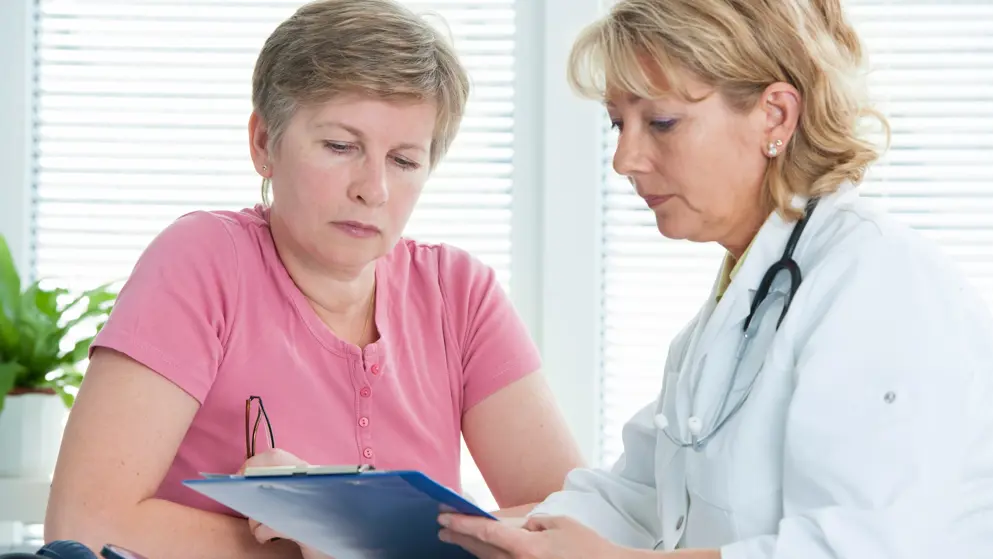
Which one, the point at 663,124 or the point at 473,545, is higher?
the point at 663,124

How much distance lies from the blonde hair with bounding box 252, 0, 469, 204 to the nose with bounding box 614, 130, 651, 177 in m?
0.39

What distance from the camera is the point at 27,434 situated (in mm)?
2488

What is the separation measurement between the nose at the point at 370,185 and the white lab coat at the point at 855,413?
57 centimetres

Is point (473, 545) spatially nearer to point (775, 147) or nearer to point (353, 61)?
point (775, 147)

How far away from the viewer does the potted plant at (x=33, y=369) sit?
97.3 inches

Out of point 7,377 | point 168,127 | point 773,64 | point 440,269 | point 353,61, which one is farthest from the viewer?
point 168,127

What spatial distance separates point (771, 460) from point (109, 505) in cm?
86

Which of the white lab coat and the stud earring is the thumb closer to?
the white lab coat

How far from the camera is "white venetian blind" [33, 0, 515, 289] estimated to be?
9.34ft

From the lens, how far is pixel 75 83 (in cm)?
287

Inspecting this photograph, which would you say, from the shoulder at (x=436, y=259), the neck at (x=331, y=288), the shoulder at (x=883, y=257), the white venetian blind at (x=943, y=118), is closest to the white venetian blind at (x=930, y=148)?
the white venetian blind at (x=943, y=118)

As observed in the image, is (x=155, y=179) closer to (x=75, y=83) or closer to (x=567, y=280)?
(x=75, y=83)

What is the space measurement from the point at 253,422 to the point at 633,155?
699 mm

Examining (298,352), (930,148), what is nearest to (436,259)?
(298,352)
